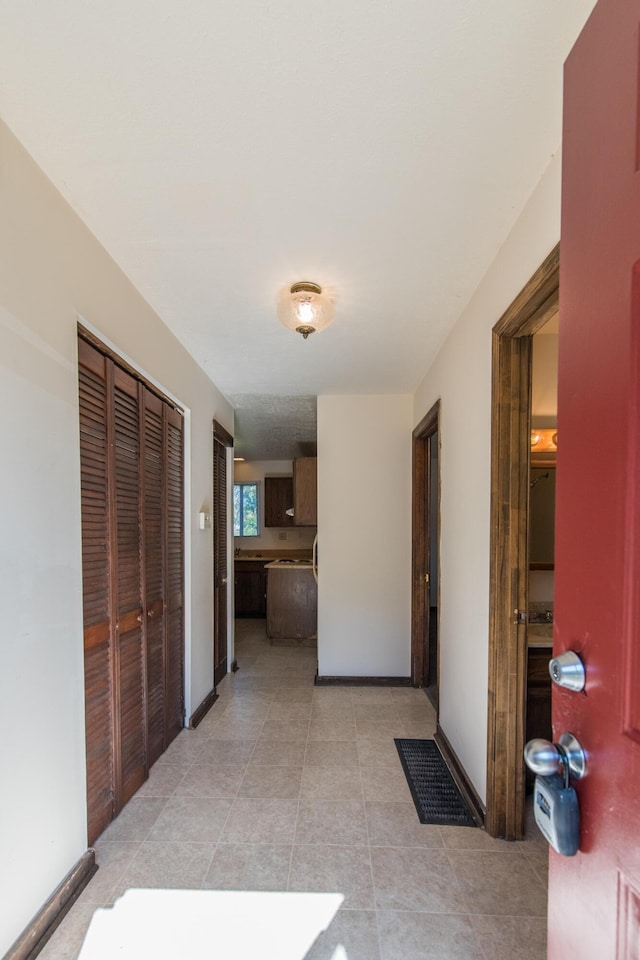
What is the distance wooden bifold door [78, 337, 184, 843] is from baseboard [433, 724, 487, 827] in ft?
5.29

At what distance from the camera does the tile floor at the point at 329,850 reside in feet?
4.93

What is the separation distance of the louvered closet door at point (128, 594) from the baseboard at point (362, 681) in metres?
1.82

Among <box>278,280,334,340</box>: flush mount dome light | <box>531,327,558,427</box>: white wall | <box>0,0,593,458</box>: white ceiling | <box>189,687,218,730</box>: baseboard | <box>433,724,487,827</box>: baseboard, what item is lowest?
<box>189,687,218,730</box>: baseboard

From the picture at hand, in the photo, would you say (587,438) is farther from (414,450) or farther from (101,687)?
(414,450)

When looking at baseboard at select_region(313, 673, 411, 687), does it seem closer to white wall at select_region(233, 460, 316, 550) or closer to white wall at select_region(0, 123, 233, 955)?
white wall at select_region(0, 123, 233, 955)

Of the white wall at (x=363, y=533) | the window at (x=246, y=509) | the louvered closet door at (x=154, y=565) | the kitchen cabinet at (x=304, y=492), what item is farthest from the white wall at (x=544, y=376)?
the window at (x=246, y=509)

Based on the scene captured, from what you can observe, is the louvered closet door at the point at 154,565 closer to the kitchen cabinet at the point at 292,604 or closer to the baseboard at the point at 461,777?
the baseboard at the point at 461,777

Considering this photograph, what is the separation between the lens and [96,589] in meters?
1.86

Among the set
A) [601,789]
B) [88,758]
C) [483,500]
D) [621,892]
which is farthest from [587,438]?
[88,758]

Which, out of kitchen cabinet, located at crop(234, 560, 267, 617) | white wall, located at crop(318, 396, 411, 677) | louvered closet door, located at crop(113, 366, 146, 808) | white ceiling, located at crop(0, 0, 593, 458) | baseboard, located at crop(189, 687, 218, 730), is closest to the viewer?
white ceiling, located at crop(0, 0, 593, 458)

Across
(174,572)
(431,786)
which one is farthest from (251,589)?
(431,786)

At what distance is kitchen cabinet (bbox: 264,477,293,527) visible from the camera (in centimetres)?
702

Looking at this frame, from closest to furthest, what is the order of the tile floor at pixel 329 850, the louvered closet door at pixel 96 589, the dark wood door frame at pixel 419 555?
the tile floor at pixel 329 850, the louvered closet door at pixel 96 589, the dark wood door frame at pixel 419 555

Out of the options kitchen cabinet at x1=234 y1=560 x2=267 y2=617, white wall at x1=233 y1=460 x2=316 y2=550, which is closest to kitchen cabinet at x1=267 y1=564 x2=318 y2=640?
kitchen cabinet at x1=234 y1=560 x2=267 y2=617
